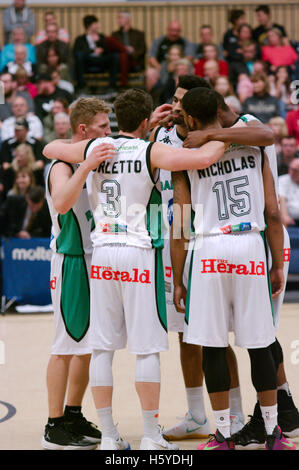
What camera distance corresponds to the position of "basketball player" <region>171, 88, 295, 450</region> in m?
4.23

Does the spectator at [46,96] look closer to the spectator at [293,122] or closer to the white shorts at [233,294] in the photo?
the spectator at [293,122]

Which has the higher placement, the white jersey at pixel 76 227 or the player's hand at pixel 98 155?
the player's hand at pixel 98 155

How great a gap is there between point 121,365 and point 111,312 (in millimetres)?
2545

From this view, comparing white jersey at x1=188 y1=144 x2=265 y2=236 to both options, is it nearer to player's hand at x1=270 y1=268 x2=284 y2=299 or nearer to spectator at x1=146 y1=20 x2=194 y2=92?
player's hand at x1=270 y1=268 x2=284 y2=299

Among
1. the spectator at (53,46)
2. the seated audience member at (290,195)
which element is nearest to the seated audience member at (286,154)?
the seated audience member at (290,195)

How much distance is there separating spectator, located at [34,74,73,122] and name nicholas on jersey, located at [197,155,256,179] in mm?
8517

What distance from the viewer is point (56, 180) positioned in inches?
178

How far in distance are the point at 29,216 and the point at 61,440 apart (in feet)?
17.3

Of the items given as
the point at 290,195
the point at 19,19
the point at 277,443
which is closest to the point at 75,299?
the point at 277,443

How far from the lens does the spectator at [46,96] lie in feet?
41.2

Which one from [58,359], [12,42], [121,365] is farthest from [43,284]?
[12,42]

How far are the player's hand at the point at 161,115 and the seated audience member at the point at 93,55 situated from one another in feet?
30.0

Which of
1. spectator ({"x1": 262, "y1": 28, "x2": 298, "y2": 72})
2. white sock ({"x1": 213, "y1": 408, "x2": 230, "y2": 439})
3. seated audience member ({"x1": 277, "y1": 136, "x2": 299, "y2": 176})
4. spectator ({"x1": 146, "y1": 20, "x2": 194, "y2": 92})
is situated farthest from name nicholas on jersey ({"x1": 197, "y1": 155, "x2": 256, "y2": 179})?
spectator ({"x1": 262, "y1": 28, "x2": 298, "y2": 72})
